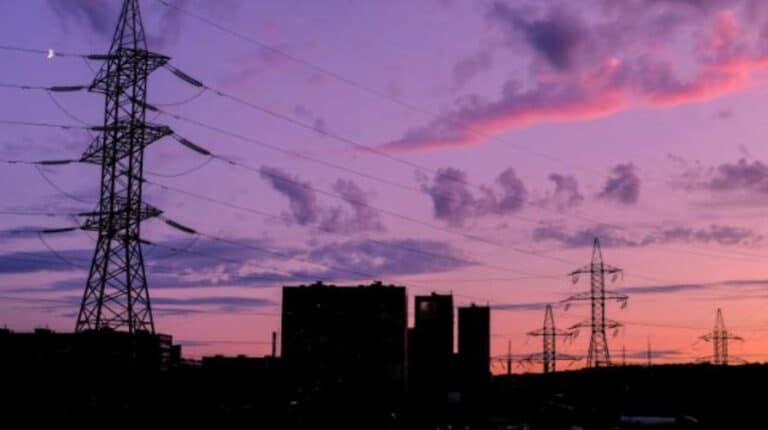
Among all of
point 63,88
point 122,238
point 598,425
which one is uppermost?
point 63,88

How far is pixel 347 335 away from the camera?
616ft

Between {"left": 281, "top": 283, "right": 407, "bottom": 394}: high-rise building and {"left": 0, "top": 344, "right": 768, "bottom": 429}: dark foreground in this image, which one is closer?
{"left": 0, "top": 344, "right": 768, "bottom": 429}: dark foreground

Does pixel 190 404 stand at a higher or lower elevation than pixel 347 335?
lower

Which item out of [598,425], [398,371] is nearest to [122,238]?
[598,425]

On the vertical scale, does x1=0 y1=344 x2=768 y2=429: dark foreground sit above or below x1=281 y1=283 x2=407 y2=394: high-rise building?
below

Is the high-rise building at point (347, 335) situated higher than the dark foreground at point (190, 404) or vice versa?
the high-rise building at point (347, 335)

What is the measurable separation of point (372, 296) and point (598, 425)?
3651 inches

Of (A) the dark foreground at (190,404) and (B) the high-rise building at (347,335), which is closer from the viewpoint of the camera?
(A) the dark foreground at (190,404)

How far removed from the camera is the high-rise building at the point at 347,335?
178m

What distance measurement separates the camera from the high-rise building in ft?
584

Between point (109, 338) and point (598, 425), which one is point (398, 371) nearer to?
point (598, 425)

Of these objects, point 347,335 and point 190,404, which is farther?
point 347,335

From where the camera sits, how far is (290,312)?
197375 mm

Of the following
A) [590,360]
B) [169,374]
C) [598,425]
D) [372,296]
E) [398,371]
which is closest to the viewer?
[598,425]
